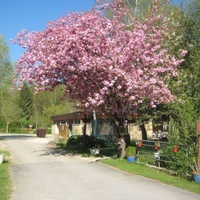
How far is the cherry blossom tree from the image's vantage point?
13680 mm

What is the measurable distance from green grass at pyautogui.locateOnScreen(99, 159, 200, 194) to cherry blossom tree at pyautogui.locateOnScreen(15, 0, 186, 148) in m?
2.89

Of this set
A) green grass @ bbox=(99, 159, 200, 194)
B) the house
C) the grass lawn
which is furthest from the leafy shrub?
green grass @ bbox=(99, 159, 200, 194)

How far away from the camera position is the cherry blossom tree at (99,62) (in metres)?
13.7

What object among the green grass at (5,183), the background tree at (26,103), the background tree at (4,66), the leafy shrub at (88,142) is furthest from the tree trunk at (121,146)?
the background tree at (26,103)

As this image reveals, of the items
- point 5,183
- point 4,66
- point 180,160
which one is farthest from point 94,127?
point 5,183

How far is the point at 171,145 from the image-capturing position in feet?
39.1

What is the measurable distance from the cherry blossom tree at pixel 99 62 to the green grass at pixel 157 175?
2895mm

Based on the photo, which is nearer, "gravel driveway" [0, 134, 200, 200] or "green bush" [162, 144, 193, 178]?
"gravel driveway" [0, 134, 200, 200]

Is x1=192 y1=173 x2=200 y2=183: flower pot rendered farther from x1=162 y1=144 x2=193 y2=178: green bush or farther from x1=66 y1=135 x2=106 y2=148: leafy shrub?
x1=66 y1=135 x2=106 y2=148: leafy shrub

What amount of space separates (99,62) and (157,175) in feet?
16.7

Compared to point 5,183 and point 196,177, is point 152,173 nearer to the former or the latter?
point 196,177

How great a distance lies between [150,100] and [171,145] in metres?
3.70

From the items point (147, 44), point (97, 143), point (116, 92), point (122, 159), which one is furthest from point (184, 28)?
point (97, 143)

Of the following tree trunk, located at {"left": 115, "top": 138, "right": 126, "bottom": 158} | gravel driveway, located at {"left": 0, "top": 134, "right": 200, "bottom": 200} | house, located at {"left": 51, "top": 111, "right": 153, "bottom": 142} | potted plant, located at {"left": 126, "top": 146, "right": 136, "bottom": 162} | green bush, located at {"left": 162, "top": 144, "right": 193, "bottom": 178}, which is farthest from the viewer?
house, located at {"left": 51, "top": 111, "right": 153, "bottom": 142}
